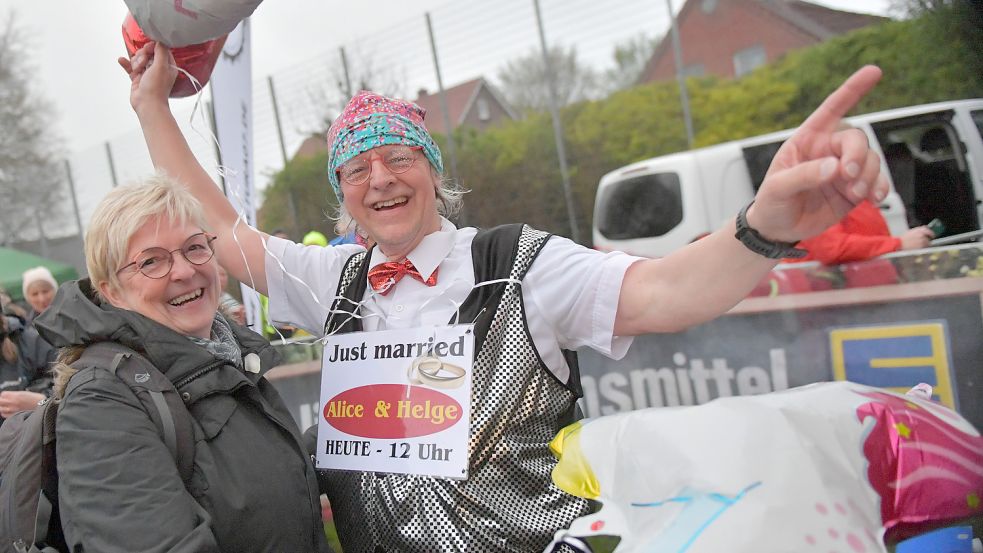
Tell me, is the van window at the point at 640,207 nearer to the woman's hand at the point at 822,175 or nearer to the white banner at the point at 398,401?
the white banner at the point at 398,401

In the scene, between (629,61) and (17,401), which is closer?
(17,401)

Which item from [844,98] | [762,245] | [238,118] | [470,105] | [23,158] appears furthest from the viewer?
[23,158]

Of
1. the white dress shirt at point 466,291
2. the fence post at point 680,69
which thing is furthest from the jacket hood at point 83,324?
the fence post at point 680,69

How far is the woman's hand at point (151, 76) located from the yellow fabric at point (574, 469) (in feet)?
4.99

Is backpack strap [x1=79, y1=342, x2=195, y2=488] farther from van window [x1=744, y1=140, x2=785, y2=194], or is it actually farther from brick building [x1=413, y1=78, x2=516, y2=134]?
brick building [x1=413, y1=78, x2=516, y2=134]

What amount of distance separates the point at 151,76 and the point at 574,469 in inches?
63.6

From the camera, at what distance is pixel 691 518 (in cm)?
126

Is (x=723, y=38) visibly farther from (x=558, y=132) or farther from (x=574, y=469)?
(x=574, y=469)

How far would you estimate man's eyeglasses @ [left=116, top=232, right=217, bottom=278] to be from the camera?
1.86 m

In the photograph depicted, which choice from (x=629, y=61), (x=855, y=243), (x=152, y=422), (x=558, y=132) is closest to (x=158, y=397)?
(x=152, y=422)

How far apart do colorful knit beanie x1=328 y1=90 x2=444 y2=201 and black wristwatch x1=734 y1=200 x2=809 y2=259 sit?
0.85 metres

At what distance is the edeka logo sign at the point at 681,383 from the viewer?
3482 millimetres

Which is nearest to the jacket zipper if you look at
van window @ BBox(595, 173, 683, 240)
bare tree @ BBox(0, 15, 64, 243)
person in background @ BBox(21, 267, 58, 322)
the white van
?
person in background @ BBox(21, 267, 58, 322)

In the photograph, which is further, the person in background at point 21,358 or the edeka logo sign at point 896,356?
the person in background at point 21,358
